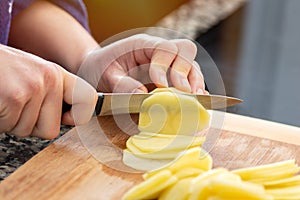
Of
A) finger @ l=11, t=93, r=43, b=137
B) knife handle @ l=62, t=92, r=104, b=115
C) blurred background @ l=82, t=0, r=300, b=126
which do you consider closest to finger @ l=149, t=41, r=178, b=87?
knife handle @ l=62, t=92, r=104, b=115

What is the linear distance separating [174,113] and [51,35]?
1.31 feet

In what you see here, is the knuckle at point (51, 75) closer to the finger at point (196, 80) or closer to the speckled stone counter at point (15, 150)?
the speckled stone counter at point (15, 150)

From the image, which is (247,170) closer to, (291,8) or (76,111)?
(76,111)

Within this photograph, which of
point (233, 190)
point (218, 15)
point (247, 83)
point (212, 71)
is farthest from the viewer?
point (247, 83)

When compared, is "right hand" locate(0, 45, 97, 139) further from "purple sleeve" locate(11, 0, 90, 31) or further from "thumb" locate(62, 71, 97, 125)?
"purple sleeve" locate(11, 0, 90, 31)

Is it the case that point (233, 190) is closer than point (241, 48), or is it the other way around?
point (233, 190)

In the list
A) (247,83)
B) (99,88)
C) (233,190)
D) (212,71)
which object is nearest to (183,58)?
(212,71)

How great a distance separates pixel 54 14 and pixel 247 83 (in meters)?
1.26

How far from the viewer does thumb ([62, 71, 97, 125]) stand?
1017mm

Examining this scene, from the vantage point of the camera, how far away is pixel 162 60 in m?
1.18

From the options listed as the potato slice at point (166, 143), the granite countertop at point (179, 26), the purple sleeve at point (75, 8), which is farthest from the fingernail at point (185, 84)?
the purple sleeve at point (75, 8)

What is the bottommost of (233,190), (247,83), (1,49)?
(247,83)

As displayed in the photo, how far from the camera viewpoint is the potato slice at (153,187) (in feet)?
2.82

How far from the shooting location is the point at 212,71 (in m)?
1.21
